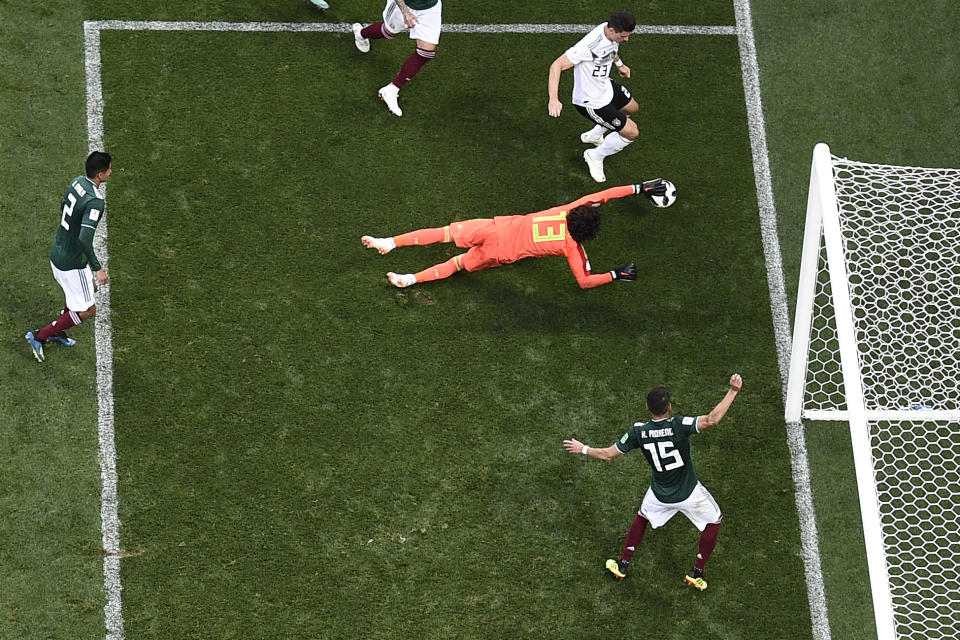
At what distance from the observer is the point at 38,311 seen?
9828mm

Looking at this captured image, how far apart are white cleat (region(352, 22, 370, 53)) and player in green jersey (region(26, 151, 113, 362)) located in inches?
117

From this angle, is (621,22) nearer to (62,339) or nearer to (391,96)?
(391,96)

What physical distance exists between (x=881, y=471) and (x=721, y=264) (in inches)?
81.6

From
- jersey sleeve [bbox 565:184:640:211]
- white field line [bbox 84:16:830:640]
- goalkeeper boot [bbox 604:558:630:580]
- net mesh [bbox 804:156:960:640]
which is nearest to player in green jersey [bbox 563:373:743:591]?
goalkeeper boot [bbox 604:558:630:580]

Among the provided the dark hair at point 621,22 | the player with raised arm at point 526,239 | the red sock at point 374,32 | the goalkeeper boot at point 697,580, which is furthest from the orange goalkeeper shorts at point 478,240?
the goalkeeper boot at point 697,580

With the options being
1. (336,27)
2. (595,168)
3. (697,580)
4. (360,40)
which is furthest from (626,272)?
(336,27)

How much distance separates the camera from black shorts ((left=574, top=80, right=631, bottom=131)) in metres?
10.5

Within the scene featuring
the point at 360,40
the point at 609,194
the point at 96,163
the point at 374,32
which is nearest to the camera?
the point at 96,163

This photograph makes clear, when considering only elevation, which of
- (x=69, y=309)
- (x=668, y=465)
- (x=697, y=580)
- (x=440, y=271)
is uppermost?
(x=440, y=271)

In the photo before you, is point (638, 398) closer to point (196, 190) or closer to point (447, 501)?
point (447, 501)

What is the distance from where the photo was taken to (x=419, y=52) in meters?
10.8

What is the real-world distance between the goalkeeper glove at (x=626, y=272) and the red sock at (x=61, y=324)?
3914 mm

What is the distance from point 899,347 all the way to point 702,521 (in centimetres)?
236

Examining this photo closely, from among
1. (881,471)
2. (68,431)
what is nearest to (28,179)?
(68,431)
